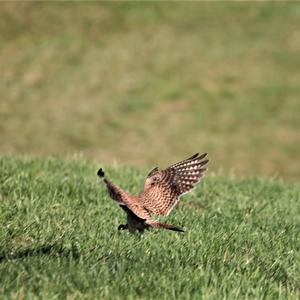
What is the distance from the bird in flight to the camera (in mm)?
6570

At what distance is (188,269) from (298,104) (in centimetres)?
2147

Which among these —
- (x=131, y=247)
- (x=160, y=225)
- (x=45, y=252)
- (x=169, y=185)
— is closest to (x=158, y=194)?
(x=169, y=185)

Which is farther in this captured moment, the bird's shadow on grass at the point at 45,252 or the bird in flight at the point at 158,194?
the bird in flight at the point at 158,194

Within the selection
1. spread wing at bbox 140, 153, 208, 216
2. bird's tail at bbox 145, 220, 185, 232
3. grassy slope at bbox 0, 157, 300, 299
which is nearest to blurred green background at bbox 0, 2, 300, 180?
grassy slope at bbox 0, 157, 300, 299

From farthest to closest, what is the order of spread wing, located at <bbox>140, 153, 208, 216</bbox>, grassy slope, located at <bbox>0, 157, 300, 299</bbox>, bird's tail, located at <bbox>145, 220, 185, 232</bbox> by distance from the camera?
spread wing, located at <bbox>140, 153, 208, 216</bbox>
bird's tail, located at <bbox>145, 220, 185, 232</bbox>
grassy slope, located at <bbox>0, 157, 300, 299</bbox>

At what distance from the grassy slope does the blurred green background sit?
46.7 ft

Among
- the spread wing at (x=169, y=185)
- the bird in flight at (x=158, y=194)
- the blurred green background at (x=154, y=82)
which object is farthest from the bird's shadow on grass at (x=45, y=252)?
the blurred green background at (x=154, y=82)

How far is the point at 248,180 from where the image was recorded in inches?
515

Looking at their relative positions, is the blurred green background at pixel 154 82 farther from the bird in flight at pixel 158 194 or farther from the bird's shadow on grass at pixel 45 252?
the bird's shadow on grass at pixel 45 252

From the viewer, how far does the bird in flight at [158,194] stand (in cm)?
657

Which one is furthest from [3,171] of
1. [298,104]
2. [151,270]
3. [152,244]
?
[298,104]

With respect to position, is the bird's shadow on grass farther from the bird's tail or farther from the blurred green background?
the blurred green background

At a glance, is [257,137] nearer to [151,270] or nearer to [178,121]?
[178,121]

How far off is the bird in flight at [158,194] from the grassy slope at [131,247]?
241mm
